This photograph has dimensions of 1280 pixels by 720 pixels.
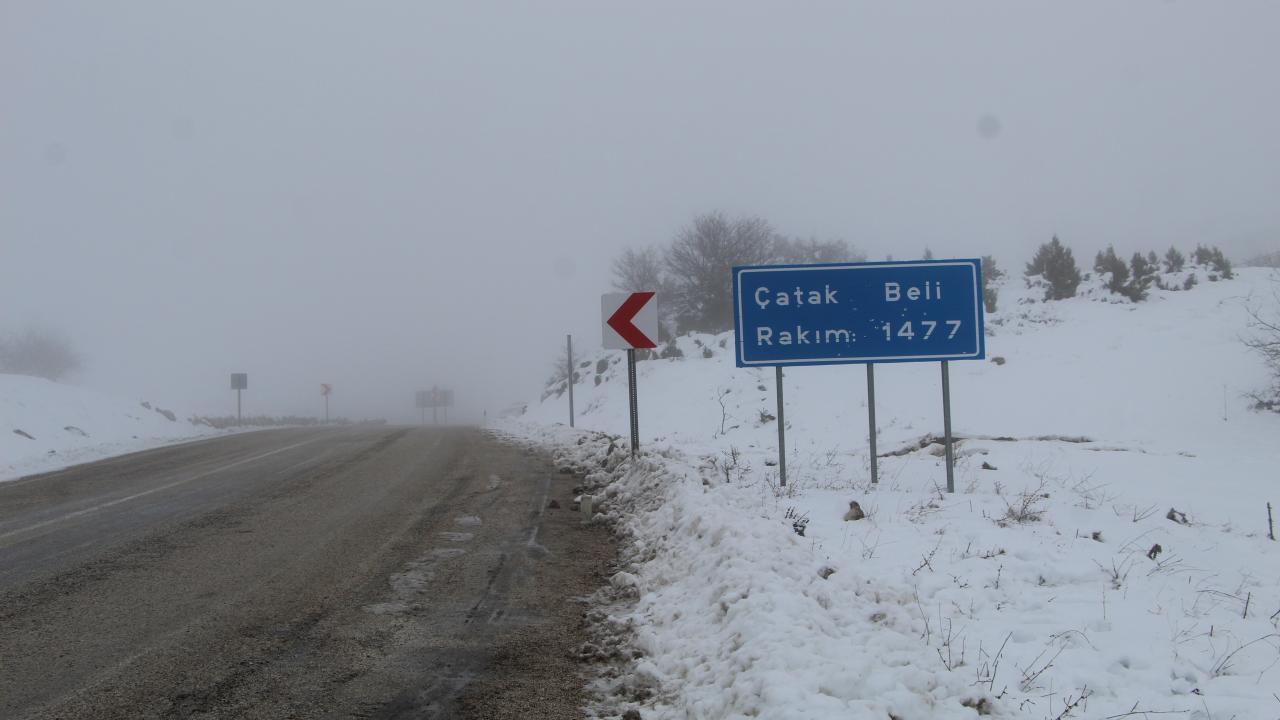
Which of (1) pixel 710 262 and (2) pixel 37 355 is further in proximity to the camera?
(2) pixel 37 355

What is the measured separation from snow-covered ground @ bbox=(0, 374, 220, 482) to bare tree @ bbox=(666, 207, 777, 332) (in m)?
24.0

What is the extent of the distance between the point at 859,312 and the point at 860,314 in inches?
1.1

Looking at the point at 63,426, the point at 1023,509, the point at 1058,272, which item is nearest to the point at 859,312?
the point at 1023,509

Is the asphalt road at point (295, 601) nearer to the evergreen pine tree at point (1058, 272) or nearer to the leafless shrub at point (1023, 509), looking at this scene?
the leafless shrub at point (1023, 509)

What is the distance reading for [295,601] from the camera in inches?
215

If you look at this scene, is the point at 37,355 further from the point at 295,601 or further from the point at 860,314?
the point at 860,314

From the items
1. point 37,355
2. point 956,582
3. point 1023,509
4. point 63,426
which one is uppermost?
point 37,355

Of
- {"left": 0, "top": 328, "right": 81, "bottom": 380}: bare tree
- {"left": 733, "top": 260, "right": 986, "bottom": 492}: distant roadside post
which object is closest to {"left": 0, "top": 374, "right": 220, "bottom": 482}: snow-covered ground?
{"left": 733, "top": 260, "right": 986, "bottom": 492}: distant roadside post

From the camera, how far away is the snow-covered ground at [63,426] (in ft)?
56.2

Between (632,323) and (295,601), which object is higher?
(632,323)

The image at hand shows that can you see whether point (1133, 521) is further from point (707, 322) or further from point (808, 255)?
point (808, 255)

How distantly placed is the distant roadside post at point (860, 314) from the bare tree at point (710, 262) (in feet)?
91.5

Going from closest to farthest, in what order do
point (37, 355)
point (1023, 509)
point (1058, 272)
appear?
point (1023, 509) → point (1058, 272) → point (37, 355)

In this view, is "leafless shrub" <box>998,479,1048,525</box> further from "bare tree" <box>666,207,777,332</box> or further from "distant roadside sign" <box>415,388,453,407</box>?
"distant roadside sign" <box>415,388,453,407</box>
